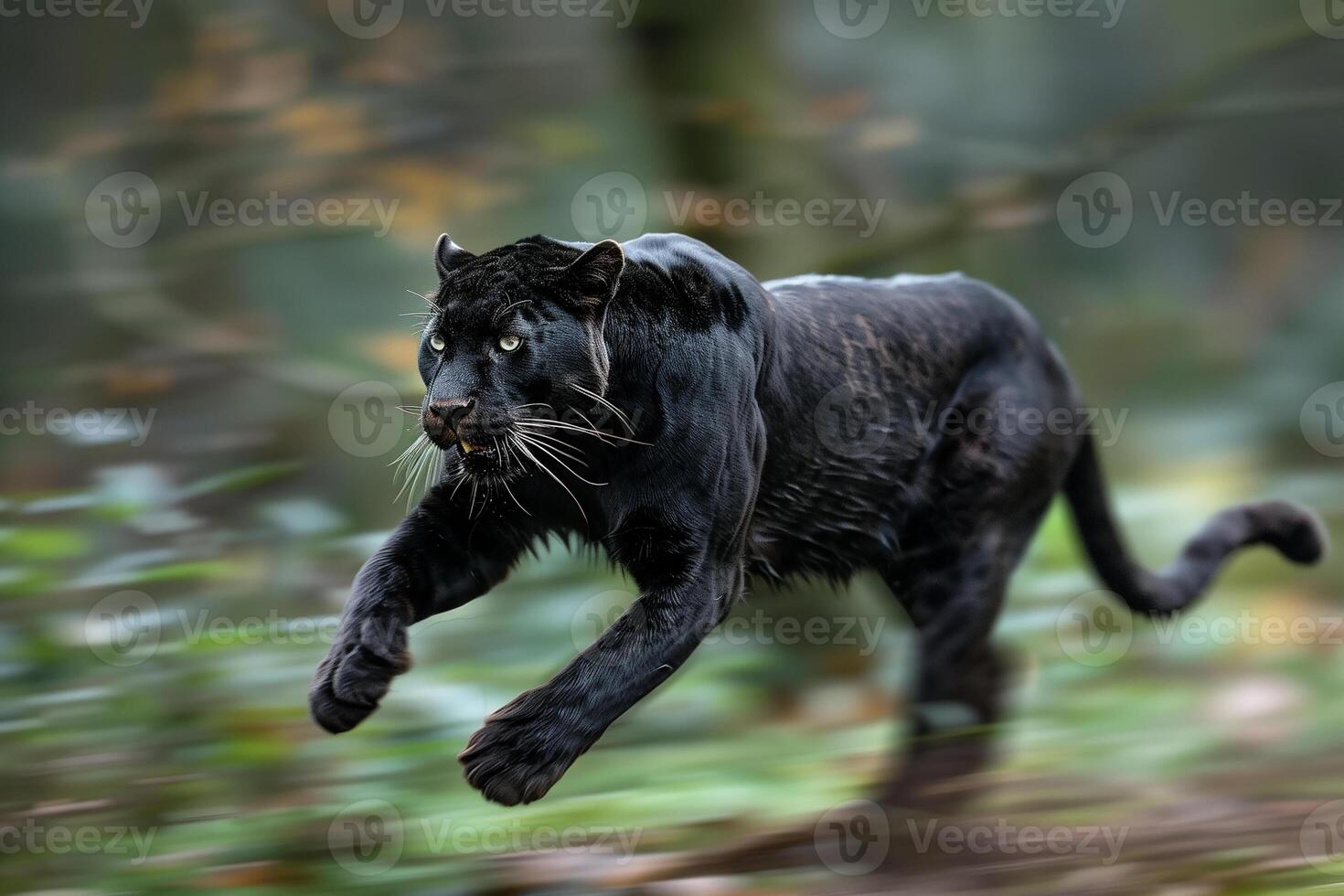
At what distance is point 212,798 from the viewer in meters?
4.20

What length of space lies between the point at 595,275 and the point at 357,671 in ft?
2.93

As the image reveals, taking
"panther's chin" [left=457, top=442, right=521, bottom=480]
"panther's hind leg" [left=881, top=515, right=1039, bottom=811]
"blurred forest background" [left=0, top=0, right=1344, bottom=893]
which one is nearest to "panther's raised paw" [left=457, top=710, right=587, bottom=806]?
"panther's chin" [left=457, top=442, right=521, bottom=480]

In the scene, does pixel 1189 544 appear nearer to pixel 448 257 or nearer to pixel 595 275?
pixel 595 275

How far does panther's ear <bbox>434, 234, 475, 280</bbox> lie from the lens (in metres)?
3.03

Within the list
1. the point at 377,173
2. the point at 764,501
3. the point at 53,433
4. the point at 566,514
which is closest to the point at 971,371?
the point at 764,501

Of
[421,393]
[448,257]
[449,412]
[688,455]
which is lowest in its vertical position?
[421,393]

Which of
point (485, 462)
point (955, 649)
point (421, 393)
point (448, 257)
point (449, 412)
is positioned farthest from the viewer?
point (421, 393)

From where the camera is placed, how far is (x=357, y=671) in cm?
292

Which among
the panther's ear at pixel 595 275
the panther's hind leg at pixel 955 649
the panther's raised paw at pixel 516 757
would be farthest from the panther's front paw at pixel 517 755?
the panther's hind leg at pixel 955 649

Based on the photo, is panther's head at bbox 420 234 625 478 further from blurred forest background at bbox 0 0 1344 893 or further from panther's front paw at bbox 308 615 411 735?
blurred forest background at bbox 0 0 1344 893

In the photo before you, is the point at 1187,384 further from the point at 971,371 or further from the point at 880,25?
the point at 971,371

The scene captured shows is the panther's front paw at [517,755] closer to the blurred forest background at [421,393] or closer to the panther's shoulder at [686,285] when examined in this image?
the panther's shoulder at [686,285]

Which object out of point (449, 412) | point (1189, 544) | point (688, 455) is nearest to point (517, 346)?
point (449, 412)

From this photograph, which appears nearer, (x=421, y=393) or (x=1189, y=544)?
(x=1189, y=544)
